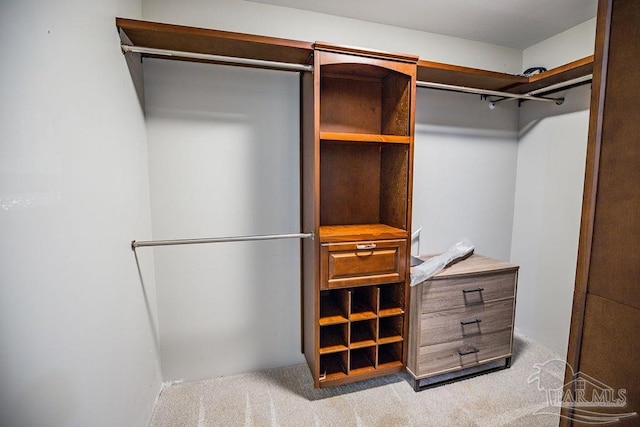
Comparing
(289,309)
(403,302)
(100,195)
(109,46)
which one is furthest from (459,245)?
(109,46)

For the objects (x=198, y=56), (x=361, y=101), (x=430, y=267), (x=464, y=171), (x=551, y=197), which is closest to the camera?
(x=198, y=56)

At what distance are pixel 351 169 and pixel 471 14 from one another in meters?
1.32

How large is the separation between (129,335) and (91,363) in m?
0.37

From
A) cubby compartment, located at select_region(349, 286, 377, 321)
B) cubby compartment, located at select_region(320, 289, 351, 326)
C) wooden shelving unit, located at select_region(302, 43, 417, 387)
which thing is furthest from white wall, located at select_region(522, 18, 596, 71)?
cubby compartment, located at select_region(320, 289, 351, 326)

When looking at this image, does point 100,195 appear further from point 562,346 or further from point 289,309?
point 562,346

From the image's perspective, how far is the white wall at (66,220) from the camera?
0.67 meters

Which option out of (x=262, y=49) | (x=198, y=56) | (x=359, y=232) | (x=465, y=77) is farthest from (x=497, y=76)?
(x=198, y=56)

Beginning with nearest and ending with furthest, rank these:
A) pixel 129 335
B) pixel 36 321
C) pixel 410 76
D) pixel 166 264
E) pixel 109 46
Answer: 1. pixel 36 321
2. pixel 109 46
3. pixel 129 335
4. pixel 410 76
5. pixel 166 264

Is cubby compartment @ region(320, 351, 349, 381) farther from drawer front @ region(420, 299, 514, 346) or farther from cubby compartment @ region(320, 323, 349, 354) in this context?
drawer front @ region(420, 299, 514, 346)

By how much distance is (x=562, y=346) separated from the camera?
220cm

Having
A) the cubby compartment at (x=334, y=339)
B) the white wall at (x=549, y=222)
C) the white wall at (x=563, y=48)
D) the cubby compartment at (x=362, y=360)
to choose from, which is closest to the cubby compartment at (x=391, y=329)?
the cubby compartment at (x=362, y=360)

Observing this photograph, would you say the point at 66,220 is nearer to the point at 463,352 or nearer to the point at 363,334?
the point at 363,334

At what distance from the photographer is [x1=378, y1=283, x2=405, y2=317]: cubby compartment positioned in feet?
5.91

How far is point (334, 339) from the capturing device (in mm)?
1838
